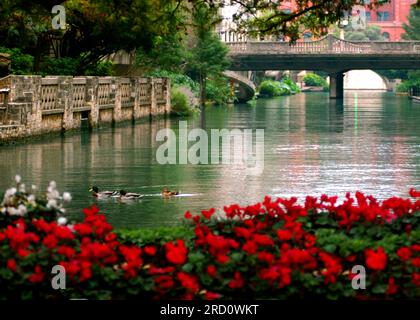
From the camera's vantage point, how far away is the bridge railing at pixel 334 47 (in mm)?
93250

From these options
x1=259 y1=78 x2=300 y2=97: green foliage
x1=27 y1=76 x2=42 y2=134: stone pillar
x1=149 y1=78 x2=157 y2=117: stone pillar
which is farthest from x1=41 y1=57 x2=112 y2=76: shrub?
x1=259 y1=78 x2=300 y2=97: green foliage

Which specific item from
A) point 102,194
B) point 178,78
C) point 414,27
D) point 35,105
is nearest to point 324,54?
point 178,78

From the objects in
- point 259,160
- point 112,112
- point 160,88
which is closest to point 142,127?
point 112,112

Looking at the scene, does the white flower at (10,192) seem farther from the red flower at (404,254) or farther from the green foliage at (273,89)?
the green foliage at (273,89)

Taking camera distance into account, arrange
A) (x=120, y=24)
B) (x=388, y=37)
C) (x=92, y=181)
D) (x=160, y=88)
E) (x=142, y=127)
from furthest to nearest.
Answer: (x=388, y=37) < (x=160, y=88) < (x=120, y=24) < (x=142, y=127) < (x=92, y=181)

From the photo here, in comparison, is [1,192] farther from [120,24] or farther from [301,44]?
[301,44]

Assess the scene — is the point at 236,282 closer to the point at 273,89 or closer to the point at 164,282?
the point at 164,282

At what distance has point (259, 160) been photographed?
90.6ft

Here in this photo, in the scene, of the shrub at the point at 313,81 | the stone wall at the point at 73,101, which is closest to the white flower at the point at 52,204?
the stone wall at the point at 73,101

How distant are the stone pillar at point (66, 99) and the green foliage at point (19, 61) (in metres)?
4.23

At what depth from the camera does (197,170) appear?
24.8 meters

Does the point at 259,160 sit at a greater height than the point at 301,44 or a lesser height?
lesser

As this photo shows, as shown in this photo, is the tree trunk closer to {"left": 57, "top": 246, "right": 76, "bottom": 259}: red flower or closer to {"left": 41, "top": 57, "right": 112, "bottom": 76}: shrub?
{"left": 41, "top": 57, "right": 112, "bottom": 76}: shrub
